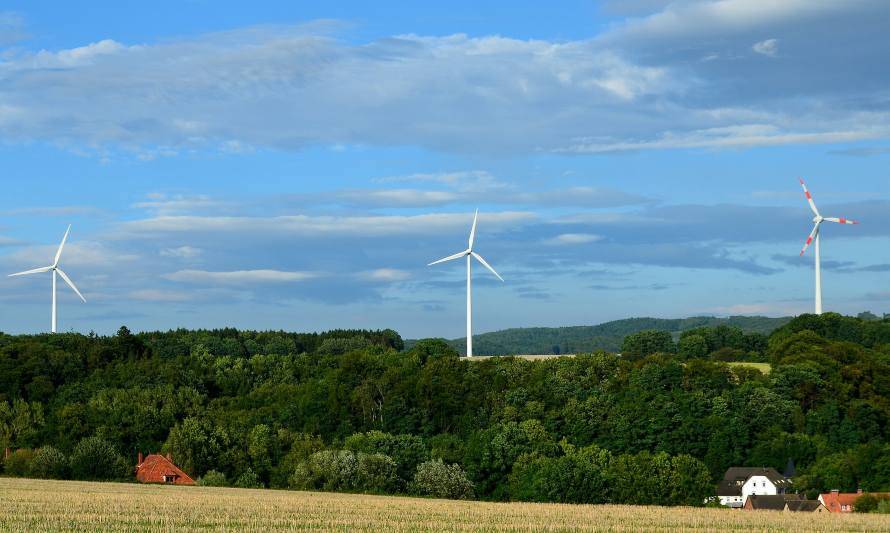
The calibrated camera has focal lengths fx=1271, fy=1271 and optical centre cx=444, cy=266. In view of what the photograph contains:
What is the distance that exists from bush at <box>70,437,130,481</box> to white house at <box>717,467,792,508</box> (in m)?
56.8

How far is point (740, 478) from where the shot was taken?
129125 mm

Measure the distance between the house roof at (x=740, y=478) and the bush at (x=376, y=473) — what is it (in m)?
34.3

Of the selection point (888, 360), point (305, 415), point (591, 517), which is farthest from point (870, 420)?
point (591, 517)

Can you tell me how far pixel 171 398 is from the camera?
5842 inches

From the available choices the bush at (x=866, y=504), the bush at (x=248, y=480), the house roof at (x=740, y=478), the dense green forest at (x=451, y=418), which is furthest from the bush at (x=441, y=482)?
the bush at (x=866, y=504)

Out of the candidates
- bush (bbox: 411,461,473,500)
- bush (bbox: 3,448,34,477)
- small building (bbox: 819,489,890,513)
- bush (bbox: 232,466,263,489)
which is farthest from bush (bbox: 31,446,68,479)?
small building (bbox: 819,489,890,513)

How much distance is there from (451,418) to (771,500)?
49105mm

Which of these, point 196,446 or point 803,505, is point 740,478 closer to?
point 803,505

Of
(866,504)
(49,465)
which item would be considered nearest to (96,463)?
(49,465)

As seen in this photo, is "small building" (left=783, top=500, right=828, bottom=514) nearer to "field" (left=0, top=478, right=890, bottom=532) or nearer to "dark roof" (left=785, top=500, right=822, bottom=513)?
"dark roof" (left=785, top=500, right=822, bottom=513)

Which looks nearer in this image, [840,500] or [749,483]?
[840,500]

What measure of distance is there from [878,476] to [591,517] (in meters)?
61.7

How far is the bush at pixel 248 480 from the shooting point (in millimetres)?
115625

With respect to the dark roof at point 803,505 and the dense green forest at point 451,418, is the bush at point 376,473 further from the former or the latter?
the dark roof at point 803,505
